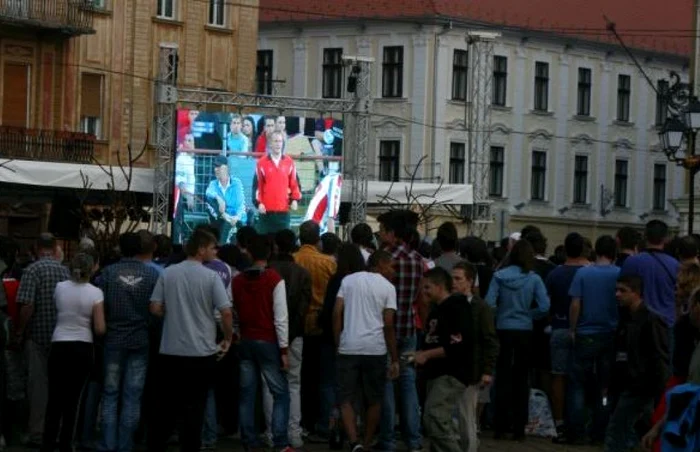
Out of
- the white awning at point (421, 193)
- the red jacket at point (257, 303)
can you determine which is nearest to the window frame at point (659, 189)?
the white awning at point (421, 193)

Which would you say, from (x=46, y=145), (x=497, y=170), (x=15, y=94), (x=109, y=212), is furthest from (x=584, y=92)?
(x=109, y=212)

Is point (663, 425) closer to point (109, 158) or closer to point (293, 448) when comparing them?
point (293, 448)

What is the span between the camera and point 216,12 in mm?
57406

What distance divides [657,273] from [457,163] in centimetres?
5190

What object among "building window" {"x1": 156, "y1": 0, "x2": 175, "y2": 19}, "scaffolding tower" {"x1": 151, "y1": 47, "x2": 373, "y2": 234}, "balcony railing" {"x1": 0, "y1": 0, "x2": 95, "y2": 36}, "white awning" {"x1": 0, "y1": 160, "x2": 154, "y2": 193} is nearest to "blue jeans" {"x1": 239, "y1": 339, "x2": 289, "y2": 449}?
"white awning" {"x1": 0, "y1": 160, "x2": 154, "y2": 193}

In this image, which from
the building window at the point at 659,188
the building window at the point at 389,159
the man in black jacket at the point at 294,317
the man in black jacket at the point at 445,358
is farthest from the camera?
the building window at the point at 659,188

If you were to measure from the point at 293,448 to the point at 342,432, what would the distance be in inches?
31.8

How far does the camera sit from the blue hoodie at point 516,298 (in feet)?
66.2

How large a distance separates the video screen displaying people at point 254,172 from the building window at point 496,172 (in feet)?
87.9

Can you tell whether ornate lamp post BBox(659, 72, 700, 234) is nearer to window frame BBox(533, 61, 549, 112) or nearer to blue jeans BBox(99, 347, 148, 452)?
blue jeans BBox(99, 347, 148, 452)

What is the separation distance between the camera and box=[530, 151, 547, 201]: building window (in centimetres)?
7375

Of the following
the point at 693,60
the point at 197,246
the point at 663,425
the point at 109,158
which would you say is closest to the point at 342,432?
the point at 197,246

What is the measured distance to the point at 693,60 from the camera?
6669 cm

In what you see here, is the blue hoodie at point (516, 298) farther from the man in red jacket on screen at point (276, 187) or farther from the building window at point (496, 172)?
the building window at point (496, 172)
